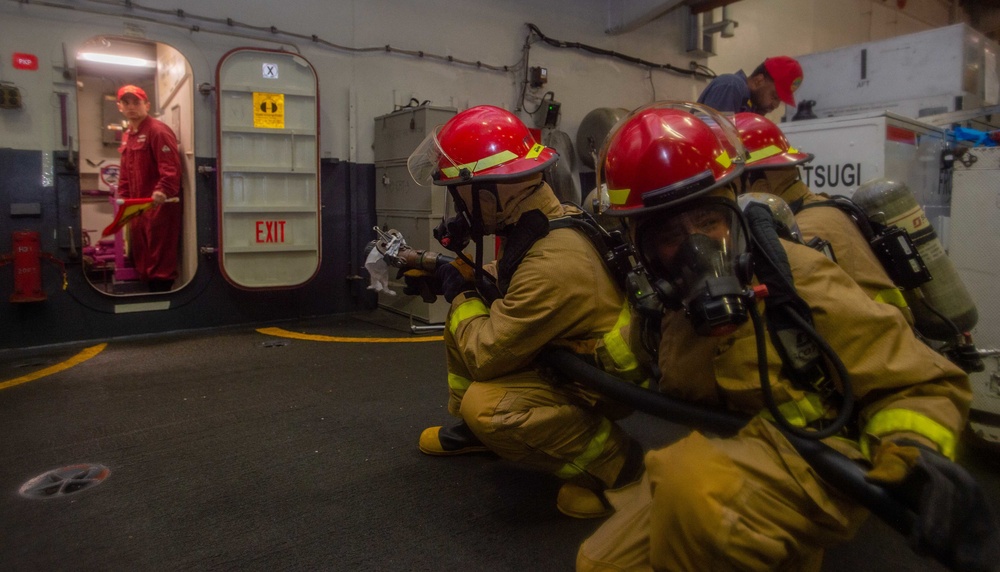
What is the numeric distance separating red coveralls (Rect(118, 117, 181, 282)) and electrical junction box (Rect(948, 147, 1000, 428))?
218 inches

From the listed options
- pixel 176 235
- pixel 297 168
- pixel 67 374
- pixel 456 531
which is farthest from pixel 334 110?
pixel 456 531

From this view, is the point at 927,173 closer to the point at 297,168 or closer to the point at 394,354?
the point at 394,354

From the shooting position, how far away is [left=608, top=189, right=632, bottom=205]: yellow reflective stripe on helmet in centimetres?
156

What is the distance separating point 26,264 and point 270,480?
11.0ft

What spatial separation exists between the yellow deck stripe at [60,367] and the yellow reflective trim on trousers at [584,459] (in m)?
3.51

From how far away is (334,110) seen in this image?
6012 millimetres

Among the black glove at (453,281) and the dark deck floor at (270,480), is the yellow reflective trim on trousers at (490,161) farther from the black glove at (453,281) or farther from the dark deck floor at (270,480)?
the dark deck floor at (270,480)

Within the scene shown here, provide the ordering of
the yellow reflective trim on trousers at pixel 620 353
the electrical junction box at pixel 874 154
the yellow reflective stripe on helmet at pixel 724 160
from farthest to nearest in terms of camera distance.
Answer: the electrical junction box at pixel 874 154 → the yellow reflective trim on trousers at pixel 620 353 → the yellow reflective stripe on helmet at pixel 724 160

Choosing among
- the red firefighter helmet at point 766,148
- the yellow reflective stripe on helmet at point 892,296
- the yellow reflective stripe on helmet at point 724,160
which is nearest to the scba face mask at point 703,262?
the yellow reflective stripe on helmet at point 724,160

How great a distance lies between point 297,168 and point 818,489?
16.6ft

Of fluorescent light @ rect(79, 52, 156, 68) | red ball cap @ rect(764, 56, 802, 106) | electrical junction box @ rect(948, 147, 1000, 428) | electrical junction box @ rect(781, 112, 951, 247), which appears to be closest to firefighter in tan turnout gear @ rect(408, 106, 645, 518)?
electrical junction box @ rect(948, 147, 1000, 428)

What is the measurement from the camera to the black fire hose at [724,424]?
113 cm

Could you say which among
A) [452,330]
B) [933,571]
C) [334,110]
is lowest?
[933,571]

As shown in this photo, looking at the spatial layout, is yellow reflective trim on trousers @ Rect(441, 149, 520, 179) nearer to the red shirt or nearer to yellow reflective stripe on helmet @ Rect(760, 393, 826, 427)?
yellow reflective stripe on helmet @ Rect(760, 393, 826, 427)
